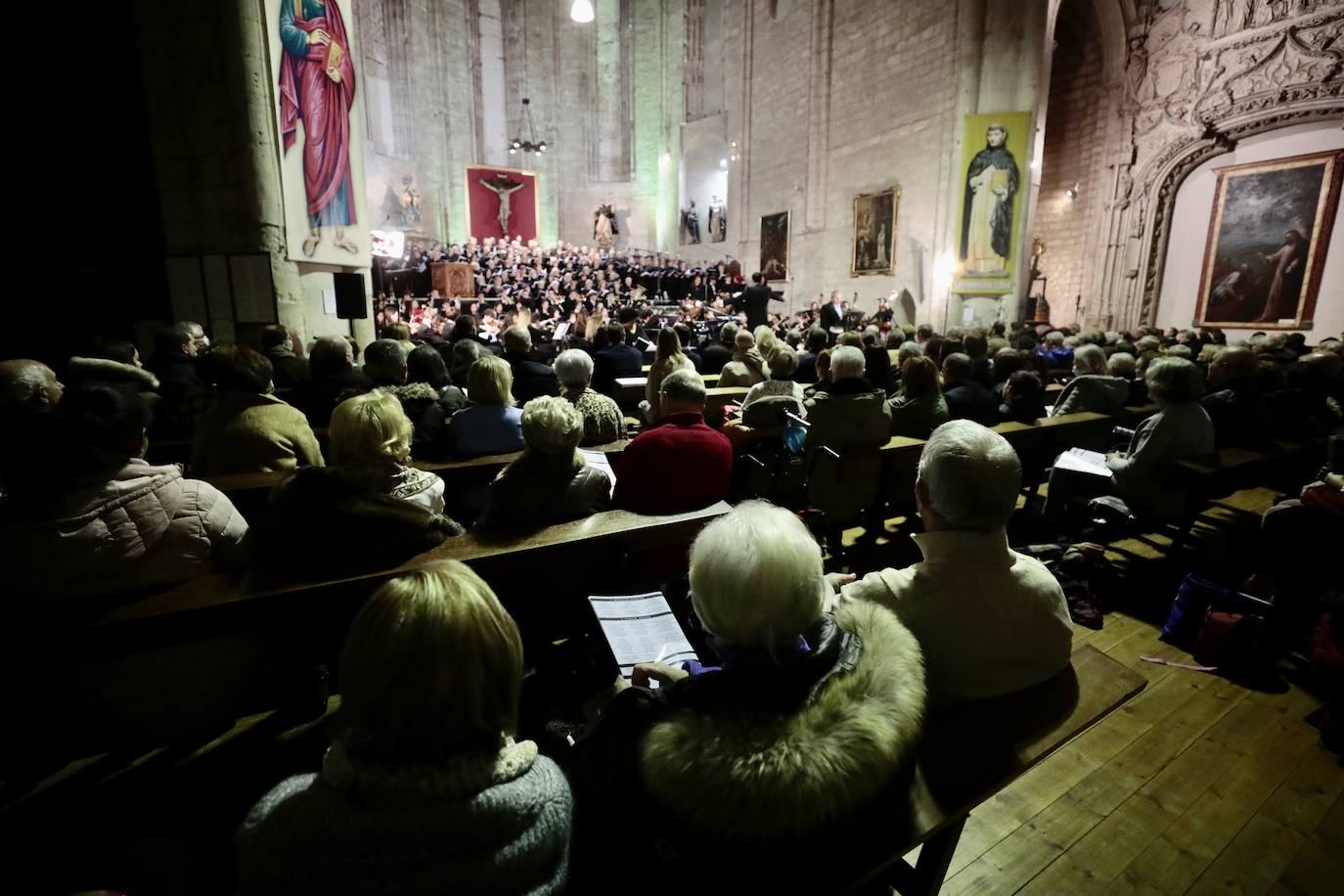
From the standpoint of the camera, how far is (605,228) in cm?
2173

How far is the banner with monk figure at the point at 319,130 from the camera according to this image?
617 cm

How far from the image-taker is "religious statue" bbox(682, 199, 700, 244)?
68.9 feet

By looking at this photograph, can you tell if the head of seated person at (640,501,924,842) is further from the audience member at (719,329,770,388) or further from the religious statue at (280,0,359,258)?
the religious statue at (280,0,359,258)

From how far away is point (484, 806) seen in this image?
856 mm

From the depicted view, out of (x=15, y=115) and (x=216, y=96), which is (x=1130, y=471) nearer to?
(x=216, y=96)

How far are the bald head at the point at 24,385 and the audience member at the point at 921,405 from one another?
4.30 m

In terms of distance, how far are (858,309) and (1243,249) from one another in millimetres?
6803

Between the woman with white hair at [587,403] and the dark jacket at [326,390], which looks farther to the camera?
the dark jacket at [326,390]

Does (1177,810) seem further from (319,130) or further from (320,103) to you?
(320,103)

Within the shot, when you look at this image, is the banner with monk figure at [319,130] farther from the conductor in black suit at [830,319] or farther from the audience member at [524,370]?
the conductor in black suit at [830,319]

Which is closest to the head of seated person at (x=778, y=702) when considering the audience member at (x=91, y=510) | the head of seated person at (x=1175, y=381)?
the audience member at (x=91, y=510)

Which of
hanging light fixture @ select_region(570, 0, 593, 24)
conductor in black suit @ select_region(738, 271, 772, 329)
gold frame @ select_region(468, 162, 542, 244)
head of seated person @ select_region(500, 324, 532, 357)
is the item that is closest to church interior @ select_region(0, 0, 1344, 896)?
head of seated person @ select_region(500, 324, 532, 357)

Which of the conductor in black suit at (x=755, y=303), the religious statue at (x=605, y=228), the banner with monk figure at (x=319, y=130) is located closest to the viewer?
the banner with monk figure at (x=319, y=130)

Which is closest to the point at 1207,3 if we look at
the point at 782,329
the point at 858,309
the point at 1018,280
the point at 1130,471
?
the point at 1018,280
